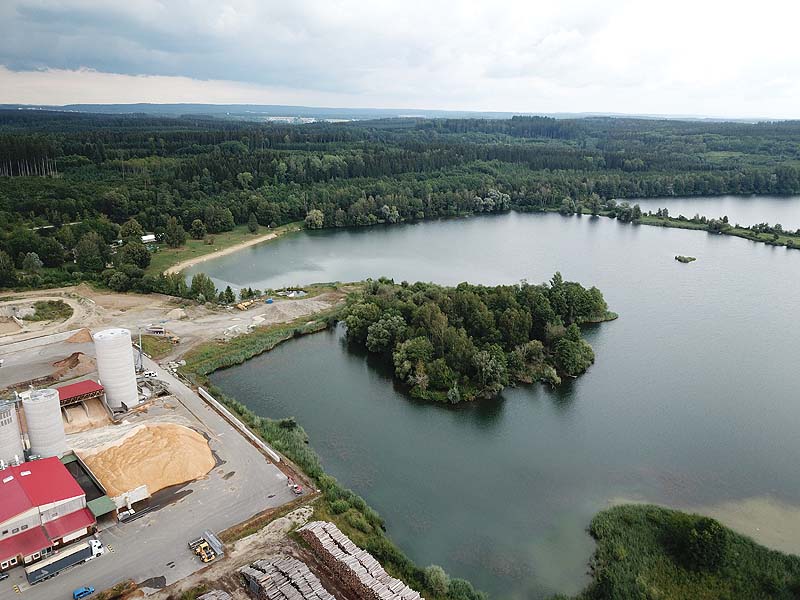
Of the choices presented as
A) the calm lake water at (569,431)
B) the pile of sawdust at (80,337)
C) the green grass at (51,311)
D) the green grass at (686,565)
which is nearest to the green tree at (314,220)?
the calm lake water at (569,431)

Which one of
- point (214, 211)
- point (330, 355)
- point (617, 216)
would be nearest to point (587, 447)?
point (330, 355)

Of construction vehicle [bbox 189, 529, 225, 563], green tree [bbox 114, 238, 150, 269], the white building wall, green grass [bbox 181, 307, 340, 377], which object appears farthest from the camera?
green tree [bbox 114, 238, 150, 269]

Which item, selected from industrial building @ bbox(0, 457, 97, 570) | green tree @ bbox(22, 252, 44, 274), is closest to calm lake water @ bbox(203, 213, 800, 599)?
industrial building @ bbox(0, 457, 97, 570)

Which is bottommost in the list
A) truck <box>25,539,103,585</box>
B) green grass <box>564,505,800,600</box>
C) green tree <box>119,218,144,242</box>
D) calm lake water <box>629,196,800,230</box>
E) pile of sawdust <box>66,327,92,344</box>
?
green grass <box>564,505,800,600</box>

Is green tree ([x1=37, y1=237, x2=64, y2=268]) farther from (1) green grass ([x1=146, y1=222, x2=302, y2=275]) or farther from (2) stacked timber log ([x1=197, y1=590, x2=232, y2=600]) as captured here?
(2) stacked timber log ([x1=197, y1=590, x2=232, y2=600])

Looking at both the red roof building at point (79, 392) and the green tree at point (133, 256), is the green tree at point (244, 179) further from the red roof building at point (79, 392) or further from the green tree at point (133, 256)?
the red roof building at point (79, 392)

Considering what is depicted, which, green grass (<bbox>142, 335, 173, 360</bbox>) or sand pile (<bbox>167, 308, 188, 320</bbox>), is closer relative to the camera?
green grass (<bbox>142, 335, 173, 360</bbox>)

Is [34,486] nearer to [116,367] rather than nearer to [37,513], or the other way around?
[37,513]
